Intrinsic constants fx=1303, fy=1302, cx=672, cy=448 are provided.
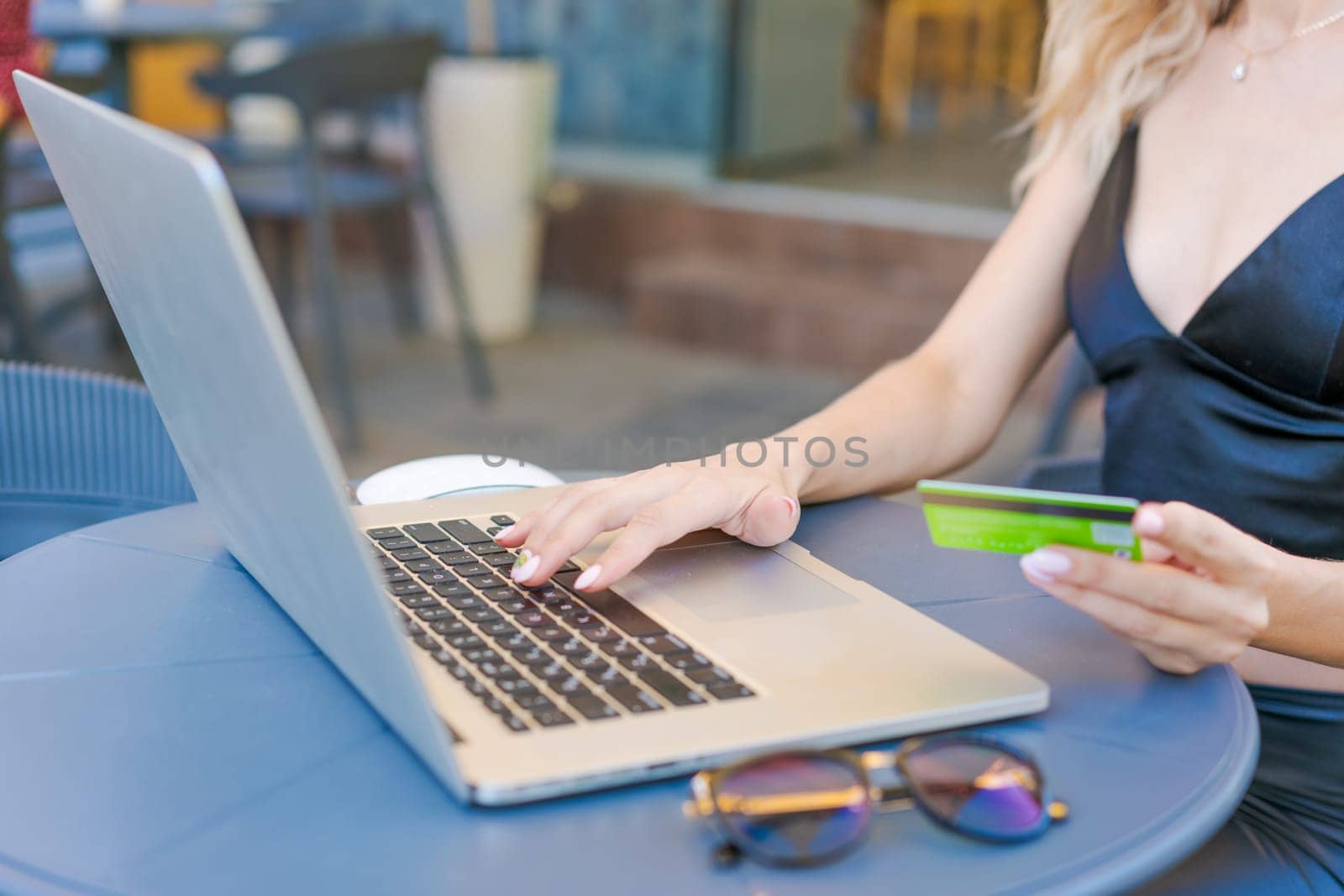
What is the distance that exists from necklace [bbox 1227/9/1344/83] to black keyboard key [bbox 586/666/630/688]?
0.88 metres

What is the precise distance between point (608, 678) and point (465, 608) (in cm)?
12

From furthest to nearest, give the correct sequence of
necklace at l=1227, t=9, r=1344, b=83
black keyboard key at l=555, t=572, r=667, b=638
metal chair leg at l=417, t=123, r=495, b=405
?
metal chair leg at l=417, t=123, r=495, b=405 < necklace at l=1227, t=9, r=1344, b=83 < black keyboard key at l=555, t=572, r=667, b=638

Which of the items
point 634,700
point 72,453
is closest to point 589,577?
point 634,700

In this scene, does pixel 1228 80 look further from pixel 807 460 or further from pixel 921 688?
pixel 921 688

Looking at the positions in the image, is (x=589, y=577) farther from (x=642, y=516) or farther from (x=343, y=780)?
(x=343, y=780)

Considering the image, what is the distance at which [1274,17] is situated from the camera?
1165mm

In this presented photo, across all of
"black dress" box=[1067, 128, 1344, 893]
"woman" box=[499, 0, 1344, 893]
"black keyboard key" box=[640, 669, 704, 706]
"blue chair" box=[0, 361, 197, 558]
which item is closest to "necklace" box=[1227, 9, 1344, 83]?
"woman" box=[499, 0, 1344, 893]

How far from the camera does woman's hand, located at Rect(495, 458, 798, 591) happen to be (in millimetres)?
755

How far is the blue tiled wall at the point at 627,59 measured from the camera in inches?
172

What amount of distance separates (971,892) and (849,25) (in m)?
4.81

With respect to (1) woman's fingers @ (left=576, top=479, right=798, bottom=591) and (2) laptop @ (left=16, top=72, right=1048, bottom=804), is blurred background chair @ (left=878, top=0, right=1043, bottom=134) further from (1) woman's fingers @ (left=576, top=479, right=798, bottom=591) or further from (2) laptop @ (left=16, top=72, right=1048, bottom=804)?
(2) laptop @ (left=16, top=72, right=1048, bottom=804)

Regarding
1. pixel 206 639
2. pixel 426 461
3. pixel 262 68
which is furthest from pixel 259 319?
pixel 262 68

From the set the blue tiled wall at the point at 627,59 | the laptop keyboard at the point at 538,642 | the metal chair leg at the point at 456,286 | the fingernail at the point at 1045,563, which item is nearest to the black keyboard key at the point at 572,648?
the laptop keyboard at the point at 538,642

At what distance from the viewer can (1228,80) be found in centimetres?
119
